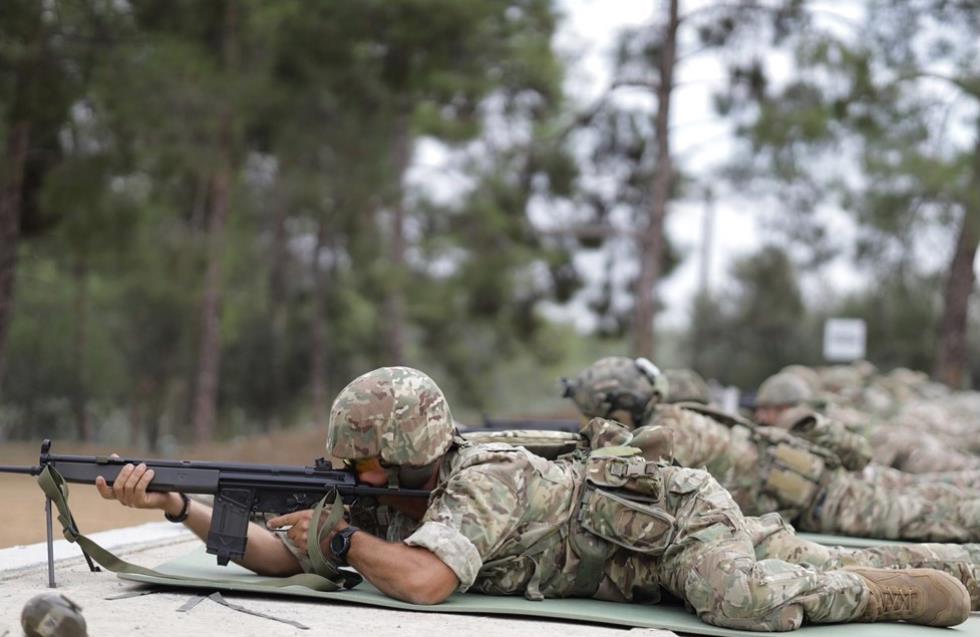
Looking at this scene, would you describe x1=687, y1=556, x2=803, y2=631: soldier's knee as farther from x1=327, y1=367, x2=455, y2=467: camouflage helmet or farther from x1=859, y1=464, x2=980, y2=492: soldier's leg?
x1=859, y1=464, x2=980, y2=492: soldier's leg

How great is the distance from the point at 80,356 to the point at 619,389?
23896mm

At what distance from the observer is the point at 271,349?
31500mm

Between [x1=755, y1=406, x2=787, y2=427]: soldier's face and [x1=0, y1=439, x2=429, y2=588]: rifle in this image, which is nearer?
[x1=0, y1=439, x2=429, y2=588]: rifle

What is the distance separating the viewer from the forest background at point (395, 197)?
17.2 metres

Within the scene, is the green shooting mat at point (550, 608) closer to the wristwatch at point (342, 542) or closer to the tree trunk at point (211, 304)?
the wristwatch at point (342, 542)

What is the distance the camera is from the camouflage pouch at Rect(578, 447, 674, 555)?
4695 mm

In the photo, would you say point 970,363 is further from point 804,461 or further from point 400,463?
point 400,463

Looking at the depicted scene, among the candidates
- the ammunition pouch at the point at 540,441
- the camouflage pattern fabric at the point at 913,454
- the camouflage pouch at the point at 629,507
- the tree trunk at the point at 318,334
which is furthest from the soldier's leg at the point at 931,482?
the tree trunk at the point at 318,334

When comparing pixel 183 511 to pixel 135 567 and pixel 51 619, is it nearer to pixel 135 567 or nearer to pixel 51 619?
pixel 135 567

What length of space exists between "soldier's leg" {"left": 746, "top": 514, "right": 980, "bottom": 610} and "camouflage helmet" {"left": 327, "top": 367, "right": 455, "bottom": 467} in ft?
4.56

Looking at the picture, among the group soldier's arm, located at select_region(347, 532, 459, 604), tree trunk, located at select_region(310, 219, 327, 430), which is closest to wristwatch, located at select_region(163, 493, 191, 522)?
soldier's arm, located at select_region(347, 532, 459, 604)

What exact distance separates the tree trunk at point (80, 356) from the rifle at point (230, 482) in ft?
78.8

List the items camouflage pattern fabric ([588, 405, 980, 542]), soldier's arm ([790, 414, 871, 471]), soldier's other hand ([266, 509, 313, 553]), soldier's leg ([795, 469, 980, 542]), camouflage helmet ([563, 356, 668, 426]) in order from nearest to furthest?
soldier's other hand ([266, 509, 313, 553])
camouflage pattern fabric ([588, 405, 980, 542])
camouflage helmet ([563, 356, 668, 426])
soldier's leg ([795, 469, 980, 542])
soldier's arm ([790, 414, 871, 471])

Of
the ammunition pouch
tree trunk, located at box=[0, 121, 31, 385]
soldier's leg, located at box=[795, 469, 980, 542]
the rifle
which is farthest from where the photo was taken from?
tree trunk, located at box=[0, 121, 31, 385]
